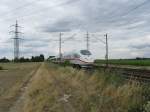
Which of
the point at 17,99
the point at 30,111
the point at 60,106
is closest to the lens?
the point at 30,111

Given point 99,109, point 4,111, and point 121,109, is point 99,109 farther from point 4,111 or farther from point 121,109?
point 4,111

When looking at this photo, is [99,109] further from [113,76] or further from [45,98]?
[113,76]

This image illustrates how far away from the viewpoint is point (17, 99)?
68.2 feet

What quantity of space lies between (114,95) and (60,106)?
2260mm

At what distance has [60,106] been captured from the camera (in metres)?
15.5

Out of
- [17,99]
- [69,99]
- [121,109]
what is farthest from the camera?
[17,99]

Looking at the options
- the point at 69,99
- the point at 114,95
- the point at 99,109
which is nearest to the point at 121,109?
the point at 99,109

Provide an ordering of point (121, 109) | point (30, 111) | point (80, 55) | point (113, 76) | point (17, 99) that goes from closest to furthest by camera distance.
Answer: point (121, 109) → point (30, 111) → point (17, 99) → point (113, 76) → point (80, 55)

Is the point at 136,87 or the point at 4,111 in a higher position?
the point at 136,87

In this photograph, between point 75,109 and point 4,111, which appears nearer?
point 75,109

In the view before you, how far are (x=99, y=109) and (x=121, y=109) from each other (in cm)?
75

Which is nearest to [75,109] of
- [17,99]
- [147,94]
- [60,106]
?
[60,106]

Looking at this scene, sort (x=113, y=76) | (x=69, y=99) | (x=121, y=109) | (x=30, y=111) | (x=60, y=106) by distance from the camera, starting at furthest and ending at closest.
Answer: (x=113, y=76)
(x=69, y=99)
(x=60, y=106)
(x=30, y=111)
(x=121, y=109)

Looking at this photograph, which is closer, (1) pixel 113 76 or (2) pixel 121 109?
(2) pixel 121 109
